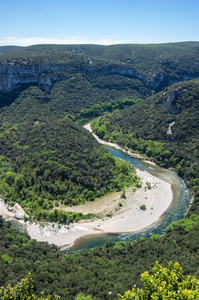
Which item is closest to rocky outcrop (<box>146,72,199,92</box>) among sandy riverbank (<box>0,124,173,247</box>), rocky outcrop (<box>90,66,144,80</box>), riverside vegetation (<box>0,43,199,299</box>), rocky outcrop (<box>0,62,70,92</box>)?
riverside vegetation (<box>0,43,199,299</box>)

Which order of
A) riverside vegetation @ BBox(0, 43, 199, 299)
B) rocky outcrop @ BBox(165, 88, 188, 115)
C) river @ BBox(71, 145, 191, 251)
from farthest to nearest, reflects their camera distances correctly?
rocky outcrop @ BBox(165, 88, 188, 115) < river @ BBox(71, 145, 191, 251) < riverside vegetation @ BBox(0, 43, 199, 299)

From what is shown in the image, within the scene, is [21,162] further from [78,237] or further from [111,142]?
[111,142]

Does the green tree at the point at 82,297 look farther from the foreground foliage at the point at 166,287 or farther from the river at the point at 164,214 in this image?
the river at the point at 164,214

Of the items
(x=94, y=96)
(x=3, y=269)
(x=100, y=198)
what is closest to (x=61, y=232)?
(x=100, y=198)

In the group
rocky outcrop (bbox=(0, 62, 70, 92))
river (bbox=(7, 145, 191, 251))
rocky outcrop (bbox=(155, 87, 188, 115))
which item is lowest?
river (bbox=(7, 145, 191, 251))

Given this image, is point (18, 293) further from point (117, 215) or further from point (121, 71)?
point (121, 71)

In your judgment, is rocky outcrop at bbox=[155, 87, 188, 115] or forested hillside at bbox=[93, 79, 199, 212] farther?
rocky outcrop at bbox=[155, 87, 188, 115]

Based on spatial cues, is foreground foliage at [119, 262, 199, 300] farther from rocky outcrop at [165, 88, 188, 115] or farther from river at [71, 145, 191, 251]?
rocky outcrop at [165, 88, 188, 115]

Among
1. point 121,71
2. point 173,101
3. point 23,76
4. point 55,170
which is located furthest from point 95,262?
point 121,71
